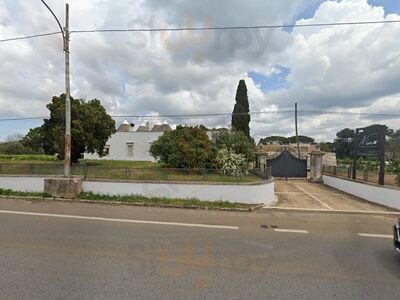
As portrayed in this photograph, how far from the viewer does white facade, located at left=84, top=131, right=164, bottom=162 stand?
36.6 metres

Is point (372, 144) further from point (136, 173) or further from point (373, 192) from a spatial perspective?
point (136, 173)

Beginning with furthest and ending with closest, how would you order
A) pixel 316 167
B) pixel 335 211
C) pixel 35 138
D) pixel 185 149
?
1. pixel 35 138
2. pixel 316 167
3. pixel 185 149
4. pixel 335 211

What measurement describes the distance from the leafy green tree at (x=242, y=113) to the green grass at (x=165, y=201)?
19131 millimetres

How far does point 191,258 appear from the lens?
4.56 metres

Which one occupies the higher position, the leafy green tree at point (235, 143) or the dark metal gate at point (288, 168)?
the leafy green tree at point (235, 143)

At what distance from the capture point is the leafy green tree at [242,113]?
94.2 ft

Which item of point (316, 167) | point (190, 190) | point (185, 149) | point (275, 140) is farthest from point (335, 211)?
point (275, 140)

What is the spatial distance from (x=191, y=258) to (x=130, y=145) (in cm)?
3403

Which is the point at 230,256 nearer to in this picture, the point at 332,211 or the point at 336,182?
the point at 332,211

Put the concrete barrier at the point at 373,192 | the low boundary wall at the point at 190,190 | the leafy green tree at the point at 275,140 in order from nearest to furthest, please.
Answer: the low boundary wall at the point at 190,190
the concrete barrier at the point at 373,192
the leafy green tree at the point at 275,140

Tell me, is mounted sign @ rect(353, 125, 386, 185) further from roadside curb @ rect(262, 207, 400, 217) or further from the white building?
the white building

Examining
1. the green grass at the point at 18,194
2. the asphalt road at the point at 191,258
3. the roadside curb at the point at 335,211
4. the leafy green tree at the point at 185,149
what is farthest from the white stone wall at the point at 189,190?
the leafy green tree at the point at 185,149

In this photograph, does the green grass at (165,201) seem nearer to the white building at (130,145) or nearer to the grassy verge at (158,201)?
the grassy verge at (158,201)

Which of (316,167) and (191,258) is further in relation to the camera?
(316,167)
